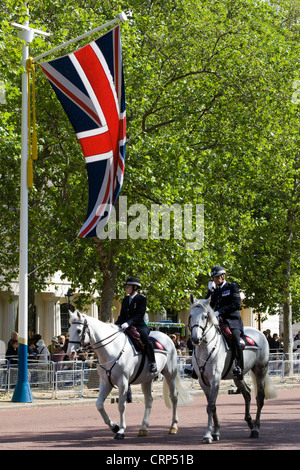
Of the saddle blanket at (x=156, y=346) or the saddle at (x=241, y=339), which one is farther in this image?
the saddle blanket at (x=156, y=346)

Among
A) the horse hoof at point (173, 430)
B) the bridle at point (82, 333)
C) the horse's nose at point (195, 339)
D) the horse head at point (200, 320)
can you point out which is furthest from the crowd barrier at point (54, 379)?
the horse's nose at point (195, 339)

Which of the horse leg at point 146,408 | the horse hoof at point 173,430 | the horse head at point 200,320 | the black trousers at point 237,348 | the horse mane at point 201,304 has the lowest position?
the horse hoof at point 173,430

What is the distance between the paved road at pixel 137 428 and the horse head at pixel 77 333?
143 centimetres

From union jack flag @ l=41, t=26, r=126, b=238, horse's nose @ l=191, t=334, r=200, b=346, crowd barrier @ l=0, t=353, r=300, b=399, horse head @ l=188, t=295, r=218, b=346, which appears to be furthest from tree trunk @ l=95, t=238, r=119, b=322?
horse's nose @ l=191, t=334, r=200, b=346

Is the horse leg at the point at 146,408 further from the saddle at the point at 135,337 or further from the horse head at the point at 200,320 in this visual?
the horse head at the point at 200,320

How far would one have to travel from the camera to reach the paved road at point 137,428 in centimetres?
1289

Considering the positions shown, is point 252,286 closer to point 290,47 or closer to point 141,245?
point 290,47

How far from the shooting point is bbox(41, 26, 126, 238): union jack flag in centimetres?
1936

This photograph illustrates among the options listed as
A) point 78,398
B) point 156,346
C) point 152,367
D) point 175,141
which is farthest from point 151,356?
point 175,141

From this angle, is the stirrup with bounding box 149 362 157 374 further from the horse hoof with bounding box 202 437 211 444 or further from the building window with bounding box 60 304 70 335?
the building window with bounding box 60 304 70 335

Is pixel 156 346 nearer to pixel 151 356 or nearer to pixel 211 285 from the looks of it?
pixel 151 356

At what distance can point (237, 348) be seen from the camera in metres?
14.7

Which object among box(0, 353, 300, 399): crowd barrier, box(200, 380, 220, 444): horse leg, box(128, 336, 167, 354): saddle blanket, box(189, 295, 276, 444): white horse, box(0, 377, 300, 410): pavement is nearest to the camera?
box(200, 380, 220, 444): horse leg

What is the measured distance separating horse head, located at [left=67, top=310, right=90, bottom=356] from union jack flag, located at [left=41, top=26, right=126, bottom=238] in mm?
5476
